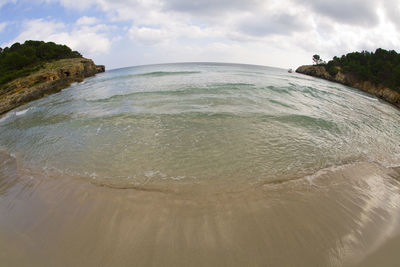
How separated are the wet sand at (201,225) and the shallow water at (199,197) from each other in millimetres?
22

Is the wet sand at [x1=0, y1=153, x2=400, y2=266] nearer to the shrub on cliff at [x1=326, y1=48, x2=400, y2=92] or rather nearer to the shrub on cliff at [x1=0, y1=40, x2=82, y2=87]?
the shrub on cliff at [x1=0, y1=40, x2=82, y2=87]

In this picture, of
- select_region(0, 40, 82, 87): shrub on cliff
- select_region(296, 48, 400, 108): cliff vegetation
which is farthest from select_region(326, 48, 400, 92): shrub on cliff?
select_region(0, 40, 82, 87): shrub on cliff

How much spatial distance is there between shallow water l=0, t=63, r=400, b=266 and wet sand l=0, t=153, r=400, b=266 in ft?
0.07

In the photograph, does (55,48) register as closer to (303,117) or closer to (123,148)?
(123,148)

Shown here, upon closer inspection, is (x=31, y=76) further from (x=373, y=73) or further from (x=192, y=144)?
(x=373, y=73)

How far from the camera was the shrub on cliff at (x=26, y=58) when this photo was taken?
27922mm

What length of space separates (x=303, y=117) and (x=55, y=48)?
2540 inches

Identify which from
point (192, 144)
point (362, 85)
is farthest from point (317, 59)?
point (192, 144)

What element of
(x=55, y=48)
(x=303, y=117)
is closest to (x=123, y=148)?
(x=303, y=117)

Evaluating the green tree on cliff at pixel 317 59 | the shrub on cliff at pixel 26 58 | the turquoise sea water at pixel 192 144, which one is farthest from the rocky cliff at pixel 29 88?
the green tree on cliff at pixel 317 59

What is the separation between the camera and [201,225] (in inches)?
135

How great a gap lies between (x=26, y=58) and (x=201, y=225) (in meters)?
51.3

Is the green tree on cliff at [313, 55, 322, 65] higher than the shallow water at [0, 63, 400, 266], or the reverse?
the green tree on cliff at [313, 55, 322, 65]

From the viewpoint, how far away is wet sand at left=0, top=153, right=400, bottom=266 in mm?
2896
